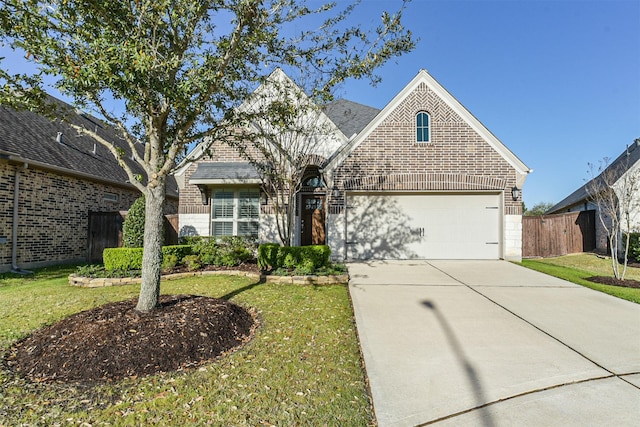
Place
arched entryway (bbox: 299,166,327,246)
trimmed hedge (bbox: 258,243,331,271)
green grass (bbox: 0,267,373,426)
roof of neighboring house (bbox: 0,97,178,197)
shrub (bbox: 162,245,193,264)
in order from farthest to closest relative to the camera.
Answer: arched entryway (bbox: 299,166,327,246) < roof of neighboring house (bbox: 0,97,178,197) < shrub (bbox: 162,245,193,264) < trimmed hedge (bbox: 258,243,331,271) < green grass (bbox: 0,267,373,426)

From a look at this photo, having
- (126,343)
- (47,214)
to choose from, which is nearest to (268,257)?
(126,343)

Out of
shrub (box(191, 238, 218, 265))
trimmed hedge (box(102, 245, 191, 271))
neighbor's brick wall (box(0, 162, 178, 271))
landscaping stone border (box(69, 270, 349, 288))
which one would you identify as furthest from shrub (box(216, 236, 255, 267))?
neighbor's brick wall (box(0, 162, 178, 271))

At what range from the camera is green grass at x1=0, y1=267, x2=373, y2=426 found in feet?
7.85

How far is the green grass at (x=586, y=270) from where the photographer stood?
6.32 meters

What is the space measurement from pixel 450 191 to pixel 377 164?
2.69m

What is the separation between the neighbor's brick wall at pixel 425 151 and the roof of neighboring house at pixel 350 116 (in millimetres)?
2264

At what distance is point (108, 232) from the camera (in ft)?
36.8

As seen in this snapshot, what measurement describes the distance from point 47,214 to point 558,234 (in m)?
19.4

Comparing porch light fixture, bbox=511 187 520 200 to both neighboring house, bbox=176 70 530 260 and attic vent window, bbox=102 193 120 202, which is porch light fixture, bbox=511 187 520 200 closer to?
neighboring house, bbox=176 70 530 260

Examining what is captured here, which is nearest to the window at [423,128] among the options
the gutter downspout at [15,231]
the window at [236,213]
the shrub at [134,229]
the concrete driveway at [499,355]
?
the concrete driveway at [499,355]

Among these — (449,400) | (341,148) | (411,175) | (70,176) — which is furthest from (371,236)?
(70,176)

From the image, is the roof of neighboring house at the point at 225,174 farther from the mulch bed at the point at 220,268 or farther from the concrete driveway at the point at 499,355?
the concrete driveway at the point at 499,355

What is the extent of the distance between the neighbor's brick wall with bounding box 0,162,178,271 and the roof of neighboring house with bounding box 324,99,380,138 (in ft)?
32.9

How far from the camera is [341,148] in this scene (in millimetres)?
10703
